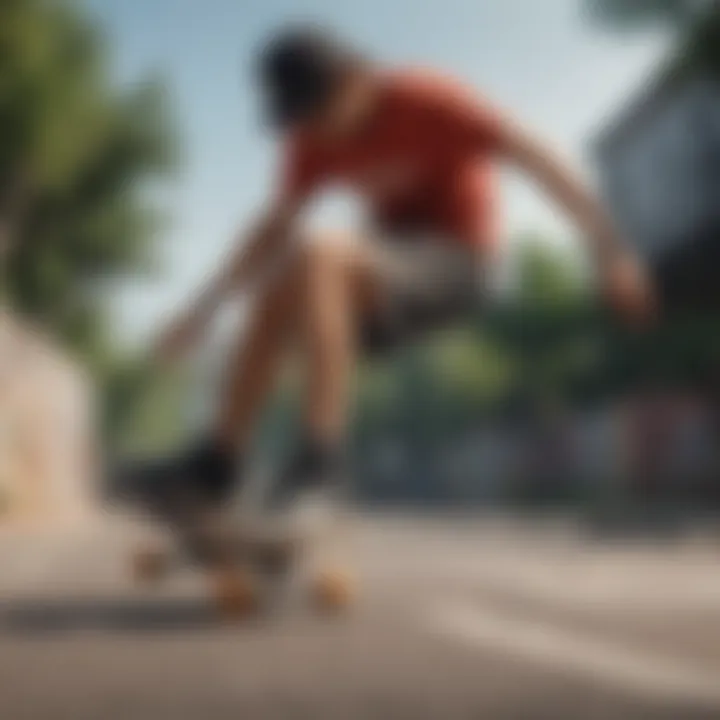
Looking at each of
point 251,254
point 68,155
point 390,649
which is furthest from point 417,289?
point 68,155

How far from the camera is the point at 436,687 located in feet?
4.86

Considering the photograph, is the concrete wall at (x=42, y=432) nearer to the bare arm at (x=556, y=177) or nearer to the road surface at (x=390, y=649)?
the road surface at (x=390, y=649)

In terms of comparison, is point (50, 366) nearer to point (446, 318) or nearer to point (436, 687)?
point (446, 318)

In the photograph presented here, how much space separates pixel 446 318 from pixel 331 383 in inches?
12.6

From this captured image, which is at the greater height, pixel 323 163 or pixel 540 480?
pixel 323 163

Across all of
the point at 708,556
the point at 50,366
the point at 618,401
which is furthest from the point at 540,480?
the point at 708,556

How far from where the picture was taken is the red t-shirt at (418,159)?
2.24m

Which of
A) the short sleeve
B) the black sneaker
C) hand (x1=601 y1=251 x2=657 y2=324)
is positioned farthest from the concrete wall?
hand (x1=601 y1=251 x2=657 y2=324)

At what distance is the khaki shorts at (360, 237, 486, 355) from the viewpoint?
2.31 metres

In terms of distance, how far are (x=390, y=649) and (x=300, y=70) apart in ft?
3.34

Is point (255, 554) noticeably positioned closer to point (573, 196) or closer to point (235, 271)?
point (235, 271)

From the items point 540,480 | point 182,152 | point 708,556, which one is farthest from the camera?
point 540,480

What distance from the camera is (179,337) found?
Answer: 2131 millimetres

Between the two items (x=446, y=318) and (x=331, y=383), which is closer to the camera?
(x=331, y=383)
